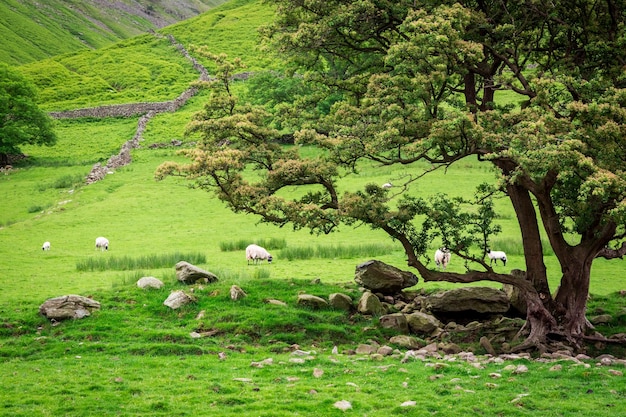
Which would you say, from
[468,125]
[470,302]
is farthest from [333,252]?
[468,125]

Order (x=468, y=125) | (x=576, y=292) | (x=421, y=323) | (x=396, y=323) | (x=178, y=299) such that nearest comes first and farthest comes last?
(x=468, y=125) < (x=576, y=292) < (x=421, y=323) < (x=396, y=323) < (x=178, y=299)

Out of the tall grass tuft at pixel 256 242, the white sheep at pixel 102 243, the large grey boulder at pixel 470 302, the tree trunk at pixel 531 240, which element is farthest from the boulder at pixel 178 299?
the white sheep at pixel 102 243

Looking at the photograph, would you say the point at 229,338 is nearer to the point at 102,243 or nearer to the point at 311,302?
the point at 311,302

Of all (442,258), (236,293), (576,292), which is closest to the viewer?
(576,292)

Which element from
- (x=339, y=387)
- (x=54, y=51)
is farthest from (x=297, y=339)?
(x=54, y=51)

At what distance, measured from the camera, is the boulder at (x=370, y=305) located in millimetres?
20531

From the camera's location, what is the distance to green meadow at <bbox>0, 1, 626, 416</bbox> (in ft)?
40.0

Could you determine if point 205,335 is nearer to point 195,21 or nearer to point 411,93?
point 411,93

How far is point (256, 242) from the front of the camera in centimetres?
3462

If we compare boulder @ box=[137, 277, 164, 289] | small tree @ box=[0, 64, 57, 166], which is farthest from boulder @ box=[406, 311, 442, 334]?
small tree @ box=[0, 64, 57, 166]

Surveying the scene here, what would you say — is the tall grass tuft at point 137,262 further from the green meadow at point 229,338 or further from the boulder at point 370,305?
the boulder at point 370,305

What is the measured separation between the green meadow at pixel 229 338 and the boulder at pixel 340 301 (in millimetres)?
392

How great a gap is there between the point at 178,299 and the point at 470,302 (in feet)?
31.9

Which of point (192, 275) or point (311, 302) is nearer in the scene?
point (311, 302)
